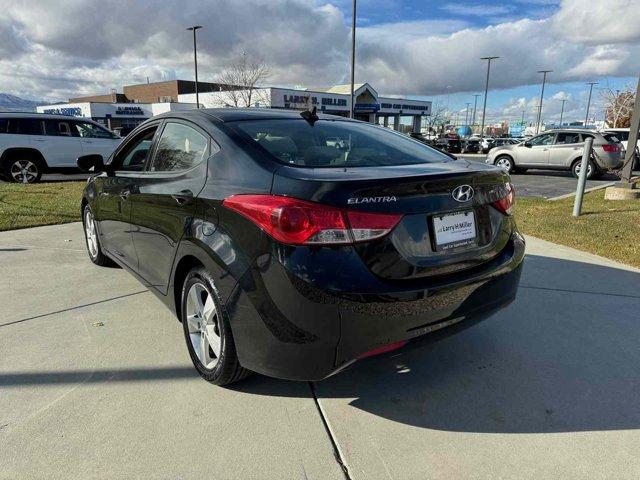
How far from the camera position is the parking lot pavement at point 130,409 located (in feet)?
7.13

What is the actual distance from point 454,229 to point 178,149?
1.90 metres

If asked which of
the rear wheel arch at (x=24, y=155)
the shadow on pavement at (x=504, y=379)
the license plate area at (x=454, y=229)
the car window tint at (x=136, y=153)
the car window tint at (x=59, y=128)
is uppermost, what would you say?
the car window tint at (x=59, y=128)

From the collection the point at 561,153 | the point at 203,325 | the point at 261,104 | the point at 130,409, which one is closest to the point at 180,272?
the point at 203,325

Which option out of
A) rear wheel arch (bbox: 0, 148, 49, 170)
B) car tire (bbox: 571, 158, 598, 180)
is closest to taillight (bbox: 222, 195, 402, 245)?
rear wheel arch (bbox: 0, 148, 49, 170)

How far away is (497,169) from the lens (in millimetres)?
2863

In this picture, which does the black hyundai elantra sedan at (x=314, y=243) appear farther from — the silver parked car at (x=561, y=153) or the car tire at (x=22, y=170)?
the silver parked car at (x=561, y=153)

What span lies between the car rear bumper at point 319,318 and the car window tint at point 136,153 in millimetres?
1905

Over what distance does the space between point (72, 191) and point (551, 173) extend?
16411 millimetres

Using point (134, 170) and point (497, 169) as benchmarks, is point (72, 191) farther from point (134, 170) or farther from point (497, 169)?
point (497, 169)

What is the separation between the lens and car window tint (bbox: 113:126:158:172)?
3.73 metres

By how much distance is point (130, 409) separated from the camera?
101 inches

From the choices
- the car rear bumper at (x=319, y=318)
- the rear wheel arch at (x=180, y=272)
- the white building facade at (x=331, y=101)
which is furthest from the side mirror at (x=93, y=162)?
the white building facade at (x=331, y=101)

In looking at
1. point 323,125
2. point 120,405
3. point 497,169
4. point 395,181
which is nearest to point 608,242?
point 497,169

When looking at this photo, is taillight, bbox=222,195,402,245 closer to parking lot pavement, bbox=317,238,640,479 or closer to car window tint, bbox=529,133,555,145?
parking lot pavement, bbox=317,238,640,479
